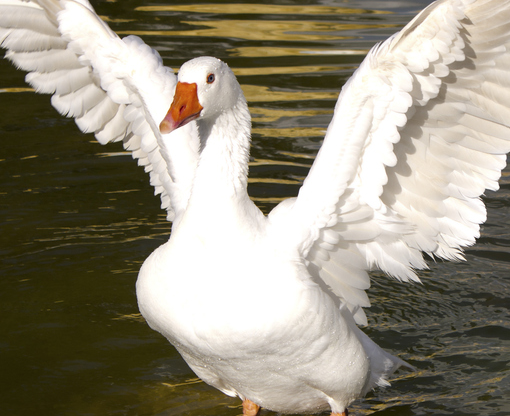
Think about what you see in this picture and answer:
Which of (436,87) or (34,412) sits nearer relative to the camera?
(436,87)

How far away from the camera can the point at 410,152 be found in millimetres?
5168

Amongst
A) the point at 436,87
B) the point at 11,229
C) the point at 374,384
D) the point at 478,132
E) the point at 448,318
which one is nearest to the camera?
the point at 436,87

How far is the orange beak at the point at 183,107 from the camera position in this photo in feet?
15.8

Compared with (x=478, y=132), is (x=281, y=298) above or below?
below

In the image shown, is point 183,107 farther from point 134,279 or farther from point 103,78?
point 134,279

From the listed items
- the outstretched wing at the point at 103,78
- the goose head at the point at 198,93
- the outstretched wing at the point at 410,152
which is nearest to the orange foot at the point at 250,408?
the outstretched wing at the point at 410,152

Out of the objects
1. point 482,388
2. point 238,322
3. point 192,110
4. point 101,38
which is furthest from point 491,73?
point 101,38

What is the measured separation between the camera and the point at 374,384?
581 cm

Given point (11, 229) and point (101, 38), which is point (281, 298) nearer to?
point (101, 38)

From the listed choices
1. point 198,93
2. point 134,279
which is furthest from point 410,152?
point 134,279

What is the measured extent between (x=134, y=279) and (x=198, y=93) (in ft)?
11.0

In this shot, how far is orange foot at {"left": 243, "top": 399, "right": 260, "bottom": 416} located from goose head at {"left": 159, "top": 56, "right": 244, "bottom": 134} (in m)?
2.22

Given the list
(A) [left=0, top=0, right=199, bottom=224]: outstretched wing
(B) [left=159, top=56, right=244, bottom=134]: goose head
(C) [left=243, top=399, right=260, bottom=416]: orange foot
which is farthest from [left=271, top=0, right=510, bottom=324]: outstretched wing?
(A) [left=0, top=0, right=199, bottom=224]: outstretched wing

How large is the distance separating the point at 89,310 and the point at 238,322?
299cm
